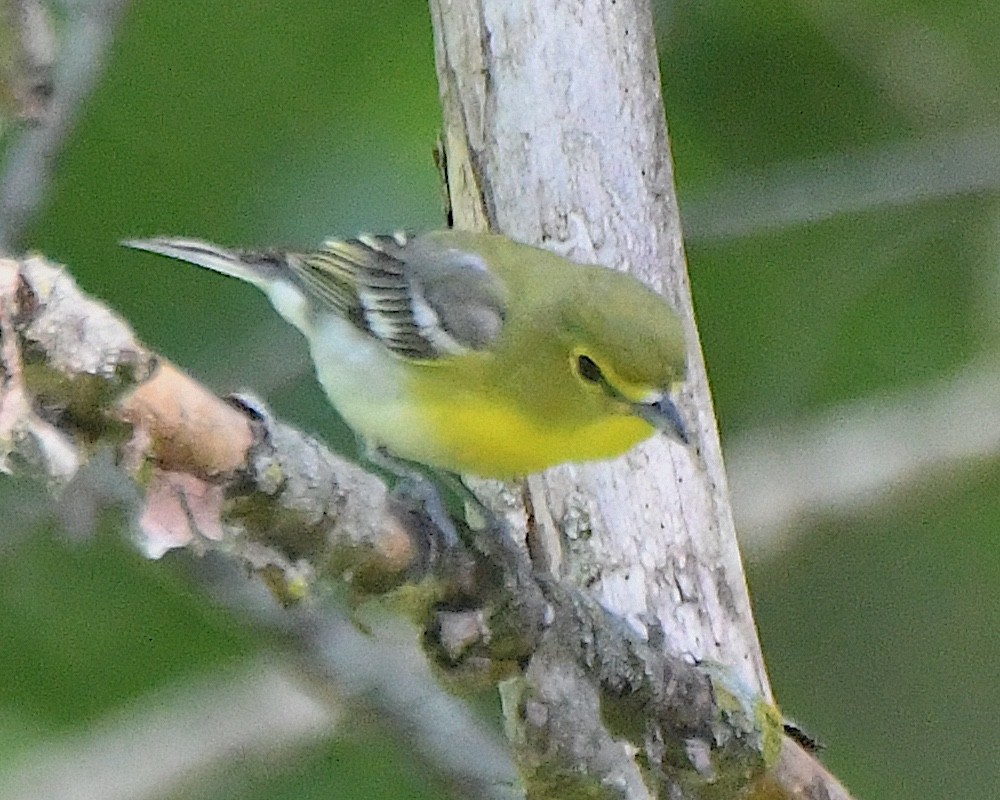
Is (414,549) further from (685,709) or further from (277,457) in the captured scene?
(685,709)

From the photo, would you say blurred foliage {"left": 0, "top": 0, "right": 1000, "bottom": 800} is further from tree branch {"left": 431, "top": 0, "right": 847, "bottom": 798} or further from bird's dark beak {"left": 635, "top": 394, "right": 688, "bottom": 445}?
bird's dark beak {"left": 635, "top": 394, "right": 688, "bottom": 445}

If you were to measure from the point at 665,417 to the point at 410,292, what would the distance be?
0.41 meters

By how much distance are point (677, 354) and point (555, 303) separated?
171 millimetres

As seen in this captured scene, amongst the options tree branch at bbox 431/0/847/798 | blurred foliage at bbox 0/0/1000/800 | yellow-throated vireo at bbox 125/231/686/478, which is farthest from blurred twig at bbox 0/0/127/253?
blurred foliage at bbox 0/0/1000/800

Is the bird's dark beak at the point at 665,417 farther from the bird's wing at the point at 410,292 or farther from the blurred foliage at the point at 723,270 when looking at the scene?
the blurred foliage at the point at 723,270

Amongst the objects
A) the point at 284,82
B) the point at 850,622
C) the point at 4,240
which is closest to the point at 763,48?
the point at 284,82

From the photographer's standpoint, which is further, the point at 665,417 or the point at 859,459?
the point at 859,459

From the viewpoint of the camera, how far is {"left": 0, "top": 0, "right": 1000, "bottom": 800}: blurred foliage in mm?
2766

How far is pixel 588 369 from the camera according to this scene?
5.78 feet

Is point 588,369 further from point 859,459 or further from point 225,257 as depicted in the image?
point 859,459

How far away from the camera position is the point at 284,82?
9.50 feet

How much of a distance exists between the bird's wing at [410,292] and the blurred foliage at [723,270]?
0.68 m

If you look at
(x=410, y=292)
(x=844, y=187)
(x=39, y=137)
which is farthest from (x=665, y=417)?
(x=844, y=187)

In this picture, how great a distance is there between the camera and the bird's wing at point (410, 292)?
182 cm
